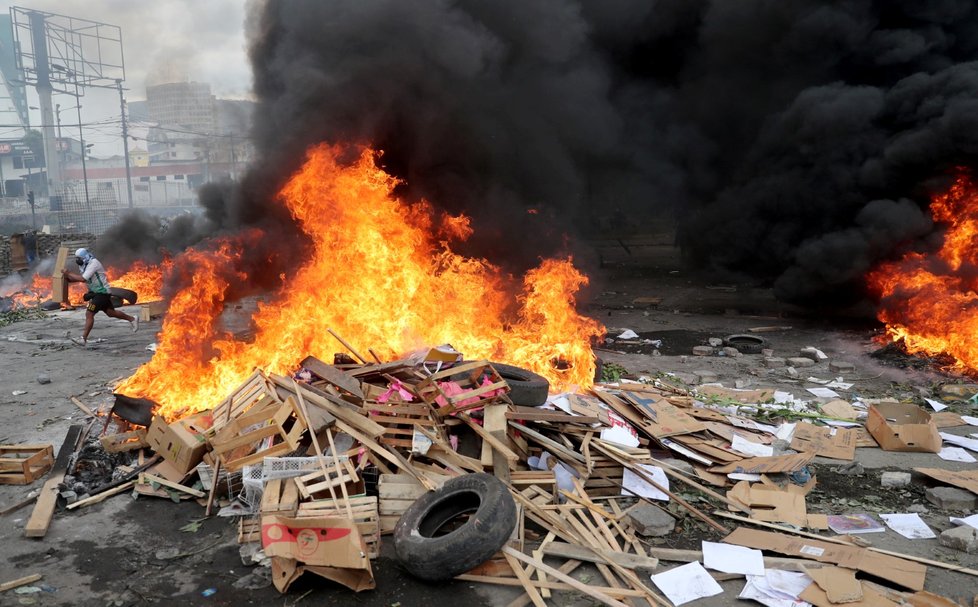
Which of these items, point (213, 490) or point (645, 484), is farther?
point (645, 484)

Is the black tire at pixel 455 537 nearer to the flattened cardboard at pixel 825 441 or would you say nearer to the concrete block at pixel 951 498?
the flattened cardboard at pixel 825 441

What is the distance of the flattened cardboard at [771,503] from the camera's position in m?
5.66

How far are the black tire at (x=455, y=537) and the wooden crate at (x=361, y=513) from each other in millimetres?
174

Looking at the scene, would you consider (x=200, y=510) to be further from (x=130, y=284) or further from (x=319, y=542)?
(x=130, y=284)

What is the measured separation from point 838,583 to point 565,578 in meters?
1.95

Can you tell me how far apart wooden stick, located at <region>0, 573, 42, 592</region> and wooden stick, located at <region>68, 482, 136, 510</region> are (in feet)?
3.66

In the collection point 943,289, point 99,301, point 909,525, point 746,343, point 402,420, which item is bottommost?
point 909,525

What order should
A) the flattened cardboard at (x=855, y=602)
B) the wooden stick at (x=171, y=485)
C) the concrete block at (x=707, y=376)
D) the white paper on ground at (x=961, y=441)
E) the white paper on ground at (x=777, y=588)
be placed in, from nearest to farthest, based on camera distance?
1. the flattened cardboard at (x=855, y=602)
2. the white paper on ground at (x=777, y=588)
3. the wooden stick at (x=171, y=485)
4. the white paper on ground at (x=961, y=441)
5. the concrete block at (x=707, y=376)

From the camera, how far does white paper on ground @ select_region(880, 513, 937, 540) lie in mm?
5465

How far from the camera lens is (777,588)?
466 cm

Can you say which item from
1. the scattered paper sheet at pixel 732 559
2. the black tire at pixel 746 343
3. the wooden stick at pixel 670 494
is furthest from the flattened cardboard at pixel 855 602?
the black tire at pixel 746 343

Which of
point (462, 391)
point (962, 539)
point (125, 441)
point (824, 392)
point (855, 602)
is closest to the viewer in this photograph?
point (855, 602)

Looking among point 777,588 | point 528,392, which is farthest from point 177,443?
point 777,588

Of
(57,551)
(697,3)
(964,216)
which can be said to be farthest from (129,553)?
(697,3)
